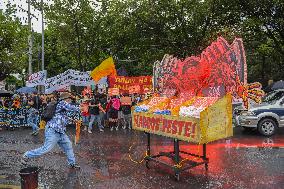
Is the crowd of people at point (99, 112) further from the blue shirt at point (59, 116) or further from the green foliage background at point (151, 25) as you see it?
the blue shirt at point (59, 116)

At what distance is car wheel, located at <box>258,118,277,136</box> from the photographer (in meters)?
13.9

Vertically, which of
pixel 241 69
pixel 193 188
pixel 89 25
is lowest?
pixel 193 188

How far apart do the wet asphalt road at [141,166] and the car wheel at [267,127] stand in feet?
1.97

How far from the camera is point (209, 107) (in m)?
7.10

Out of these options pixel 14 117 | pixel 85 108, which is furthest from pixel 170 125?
pixel 14 117

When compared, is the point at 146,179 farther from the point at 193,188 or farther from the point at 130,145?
the point at 130,145

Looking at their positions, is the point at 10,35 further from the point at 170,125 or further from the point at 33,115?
the point at 170,125

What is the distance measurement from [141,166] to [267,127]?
685 cm

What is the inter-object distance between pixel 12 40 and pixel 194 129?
15371 millimetres

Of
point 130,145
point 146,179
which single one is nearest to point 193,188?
point 146,179

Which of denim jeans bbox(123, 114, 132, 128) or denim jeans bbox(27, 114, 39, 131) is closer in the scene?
denim jeans bbox(27, 114, 39, 131)

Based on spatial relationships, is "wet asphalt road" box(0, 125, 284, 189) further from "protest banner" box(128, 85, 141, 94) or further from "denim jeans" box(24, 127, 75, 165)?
"protest banner" box(128, 85, 141, 94)

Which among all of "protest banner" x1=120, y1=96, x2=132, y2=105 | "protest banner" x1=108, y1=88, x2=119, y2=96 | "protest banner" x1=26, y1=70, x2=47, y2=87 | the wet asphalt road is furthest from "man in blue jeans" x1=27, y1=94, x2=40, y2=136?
"protest banner" x1=120, y1=96, x2=132, y2=105

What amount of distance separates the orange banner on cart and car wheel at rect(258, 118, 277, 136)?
21.7ft
